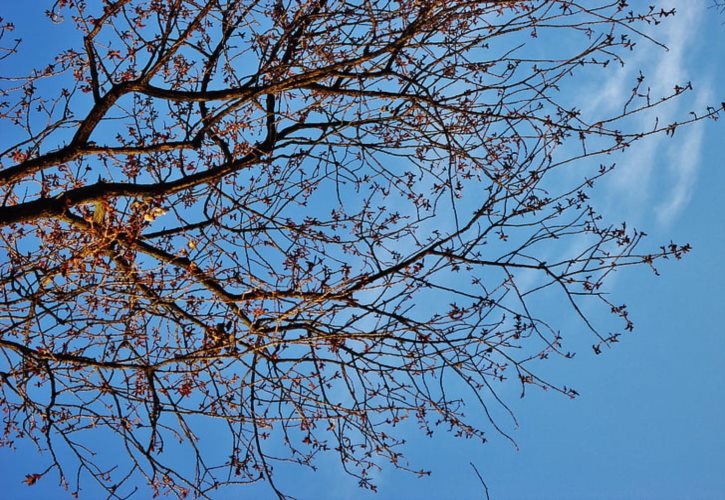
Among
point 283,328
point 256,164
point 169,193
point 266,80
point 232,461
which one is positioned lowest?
point 232,461

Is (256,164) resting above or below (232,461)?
above

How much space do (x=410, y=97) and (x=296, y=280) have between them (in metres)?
1.70

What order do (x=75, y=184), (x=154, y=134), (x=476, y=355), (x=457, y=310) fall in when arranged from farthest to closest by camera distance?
(x=75, y=184), (x=154, y=134), (x=476, y=355), (x=457, y=310)

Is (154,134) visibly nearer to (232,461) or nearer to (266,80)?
(266,80)

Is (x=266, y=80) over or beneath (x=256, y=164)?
over

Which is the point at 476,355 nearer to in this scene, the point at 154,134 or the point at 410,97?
the point at 410,97

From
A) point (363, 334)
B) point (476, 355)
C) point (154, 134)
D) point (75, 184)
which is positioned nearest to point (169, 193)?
point (154, 134)

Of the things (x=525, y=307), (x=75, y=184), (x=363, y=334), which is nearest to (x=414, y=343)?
(x=363, y=334)

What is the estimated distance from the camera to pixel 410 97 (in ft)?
15.4

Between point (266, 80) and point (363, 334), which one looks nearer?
point (363, 334)

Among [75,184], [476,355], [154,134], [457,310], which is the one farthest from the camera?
[75,184]

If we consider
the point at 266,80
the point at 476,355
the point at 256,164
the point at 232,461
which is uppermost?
the point at 266,80

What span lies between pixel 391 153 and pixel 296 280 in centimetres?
159

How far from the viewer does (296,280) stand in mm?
4605
